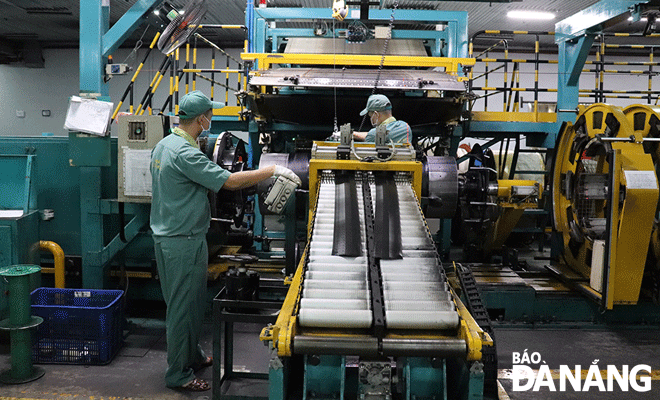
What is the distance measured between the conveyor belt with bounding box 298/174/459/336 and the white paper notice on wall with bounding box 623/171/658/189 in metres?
2.36

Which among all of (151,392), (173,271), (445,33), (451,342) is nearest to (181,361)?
(151,392)

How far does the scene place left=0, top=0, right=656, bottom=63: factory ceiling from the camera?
11.4 meters

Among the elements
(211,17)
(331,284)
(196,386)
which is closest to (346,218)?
(331,284)

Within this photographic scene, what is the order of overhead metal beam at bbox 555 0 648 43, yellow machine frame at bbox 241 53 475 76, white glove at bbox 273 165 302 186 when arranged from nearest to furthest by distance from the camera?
white glove at bbox 273 165 302 186 → overhead metal beam at bbox 555 0 648 43 → yellow machine frame at bbox 241 53 475 76

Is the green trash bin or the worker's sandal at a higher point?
the green trash bin

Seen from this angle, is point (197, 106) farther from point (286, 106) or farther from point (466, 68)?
point (466, 68)

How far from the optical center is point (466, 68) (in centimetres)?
607

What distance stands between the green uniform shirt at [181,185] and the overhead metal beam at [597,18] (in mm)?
4231

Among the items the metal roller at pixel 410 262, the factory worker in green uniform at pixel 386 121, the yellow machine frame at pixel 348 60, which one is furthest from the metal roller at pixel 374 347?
the yellow machine frame at pixel 348 60

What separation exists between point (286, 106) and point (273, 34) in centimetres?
171

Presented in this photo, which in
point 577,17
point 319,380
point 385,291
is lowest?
point 319,380

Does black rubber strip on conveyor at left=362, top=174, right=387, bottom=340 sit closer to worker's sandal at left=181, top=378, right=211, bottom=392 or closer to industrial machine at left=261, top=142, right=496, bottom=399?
industrial machine at left=261, top=142, right=496, bottom=399

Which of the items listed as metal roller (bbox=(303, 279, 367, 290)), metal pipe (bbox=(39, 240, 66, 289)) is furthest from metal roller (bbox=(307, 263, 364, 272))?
metal pipe (bbox=(39, 240, 66, 289))

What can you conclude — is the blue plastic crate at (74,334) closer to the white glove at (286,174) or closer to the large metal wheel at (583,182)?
the white glove at (286,174)
